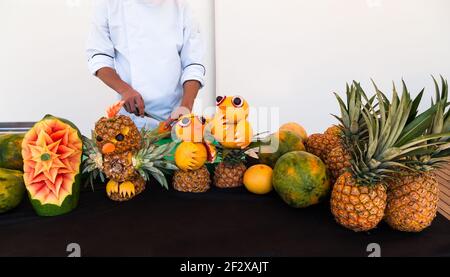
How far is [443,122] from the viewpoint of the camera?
0.85 metres

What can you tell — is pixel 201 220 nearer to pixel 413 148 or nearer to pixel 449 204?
pixel 413 148

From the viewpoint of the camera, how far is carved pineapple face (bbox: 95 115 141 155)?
94 centimetres

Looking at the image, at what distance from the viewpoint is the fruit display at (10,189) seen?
93 cm

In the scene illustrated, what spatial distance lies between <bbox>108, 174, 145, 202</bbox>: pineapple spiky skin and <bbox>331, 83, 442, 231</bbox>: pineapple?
60 centimetres

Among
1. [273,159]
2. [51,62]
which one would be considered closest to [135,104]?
[273,159]

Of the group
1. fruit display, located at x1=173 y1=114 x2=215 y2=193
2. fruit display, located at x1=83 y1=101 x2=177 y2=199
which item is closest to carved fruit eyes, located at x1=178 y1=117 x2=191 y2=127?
fruit display, located at x1=173 y1=114 x2=215 y2=193

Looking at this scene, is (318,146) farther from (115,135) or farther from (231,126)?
(115,135)

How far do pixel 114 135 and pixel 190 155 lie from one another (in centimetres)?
23

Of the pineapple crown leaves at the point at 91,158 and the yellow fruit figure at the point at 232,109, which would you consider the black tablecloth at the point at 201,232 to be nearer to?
the pineapple crown leaves at the point at 91,158

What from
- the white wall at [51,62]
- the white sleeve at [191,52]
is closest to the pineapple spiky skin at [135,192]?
the white sleeve at [191,52]

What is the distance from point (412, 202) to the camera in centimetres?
81

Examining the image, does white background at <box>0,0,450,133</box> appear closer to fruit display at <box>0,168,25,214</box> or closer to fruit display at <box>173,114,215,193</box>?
fruit display at <box>173,114,215,193</box>

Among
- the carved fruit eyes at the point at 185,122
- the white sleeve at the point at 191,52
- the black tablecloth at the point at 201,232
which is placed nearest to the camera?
the black tablecloth at the point at 201,232

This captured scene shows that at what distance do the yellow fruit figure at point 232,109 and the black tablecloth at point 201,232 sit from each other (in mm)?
252
